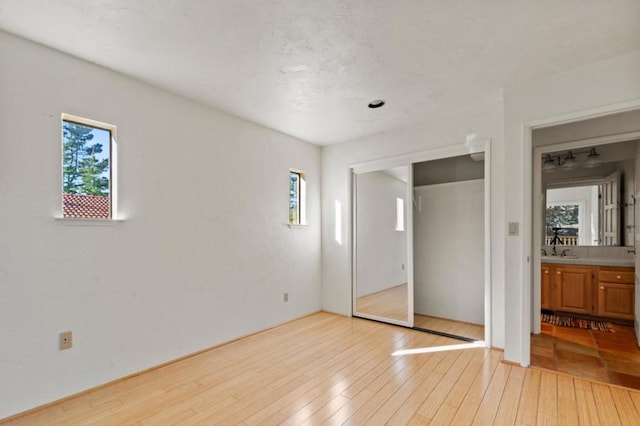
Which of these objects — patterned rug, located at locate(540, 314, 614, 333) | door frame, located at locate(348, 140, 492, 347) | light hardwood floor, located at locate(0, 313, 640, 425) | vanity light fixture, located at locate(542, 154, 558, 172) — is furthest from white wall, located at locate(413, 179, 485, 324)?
vanity light fixture, located at locate(542, 154, 558, 172)

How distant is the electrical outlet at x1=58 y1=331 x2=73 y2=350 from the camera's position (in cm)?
227

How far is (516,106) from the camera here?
2.85 meters

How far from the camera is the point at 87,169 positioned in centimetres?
251

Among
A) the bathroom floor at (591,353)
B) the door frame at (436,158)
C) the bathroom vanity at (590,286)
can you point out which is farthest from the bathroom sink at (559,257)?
the door frame at (436,158)

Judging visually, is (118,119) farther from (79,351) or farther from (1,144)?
(79,351)

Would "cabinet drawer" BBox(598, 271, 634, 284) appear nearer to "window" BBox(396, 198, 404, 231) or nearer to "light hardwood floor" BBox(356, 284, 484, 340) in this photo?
"light hardwood floor" BBox(356, 284, 484, 340)

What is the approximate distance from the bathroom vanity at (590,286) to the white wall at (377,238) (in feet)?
6.74

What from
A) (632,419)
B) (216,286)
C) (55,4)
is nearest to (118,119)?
(55,4)

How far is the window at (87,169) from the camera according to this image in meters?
2.41

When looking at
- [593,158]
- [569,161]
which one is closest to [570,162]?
[569,161]

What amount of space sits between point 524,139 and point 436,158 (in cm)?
100

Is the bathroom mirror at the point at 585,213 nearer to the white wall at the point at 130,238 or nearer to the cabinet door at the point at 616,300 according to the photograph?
the cabinet door at the point at 616,300

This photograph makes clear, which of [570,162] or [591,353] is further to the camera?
[570,162]

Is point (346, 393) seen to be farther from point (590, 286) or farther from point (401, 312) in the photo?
point (590, 286)
